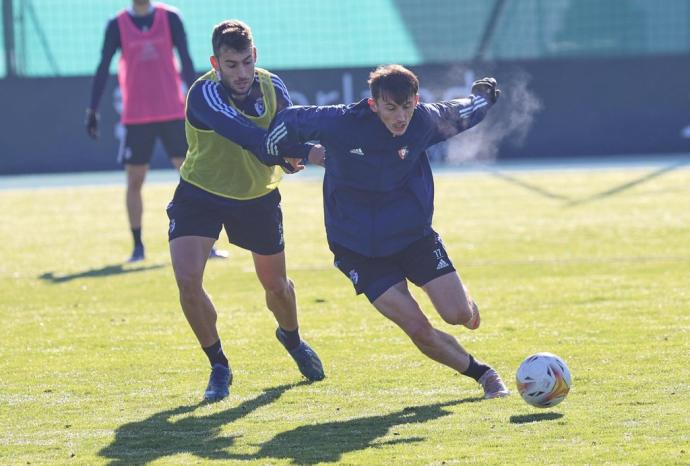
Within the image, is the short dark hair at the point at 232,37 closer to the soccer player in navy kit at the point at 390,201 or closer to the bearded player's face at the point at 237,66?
the bearded player's face at the point at 237,66

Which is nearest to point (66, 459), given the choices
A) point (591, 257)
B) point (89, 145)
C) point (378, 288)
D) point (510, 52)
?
point (378, 288)

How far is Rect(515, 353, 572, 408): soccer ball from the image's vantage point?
6.18m

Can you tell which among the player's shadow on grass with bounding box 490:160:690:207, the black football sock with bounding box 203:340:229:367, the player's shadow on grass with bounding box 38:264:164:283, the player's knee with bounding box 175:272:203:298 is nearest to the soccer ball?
the black football sock with bounding box 203:340:229:367

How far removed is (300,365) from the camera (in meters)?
7.26

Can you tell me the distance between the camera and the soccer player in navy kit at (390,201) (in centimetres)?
640

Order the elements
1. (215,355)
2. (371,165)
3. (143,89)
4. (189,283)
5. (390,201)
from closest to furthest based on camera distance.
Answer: (371,165)
(390,201)
(189,283)
(215,355)
(143,89)

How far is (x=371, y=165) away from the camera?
6.45 meters

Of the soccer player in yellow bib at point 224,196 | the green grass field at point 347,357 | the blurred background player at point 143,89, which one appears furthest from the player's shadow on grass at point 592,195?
the soccer player in yellow bib at point 224,196

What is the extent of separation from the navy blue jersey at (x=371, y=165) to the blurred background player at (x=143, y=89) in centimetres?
580

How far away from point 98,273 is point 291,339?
4.84 metres

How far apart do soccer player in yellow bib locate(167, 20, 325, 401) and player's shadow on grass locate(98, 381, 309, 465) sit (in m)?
0.34

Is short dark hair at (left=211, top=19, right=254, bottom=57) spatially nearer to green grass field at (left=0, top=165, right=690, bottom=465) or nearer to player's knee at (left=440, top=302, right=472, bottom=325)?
player's knee at (left=440, top=302, right=472, bottom=325)

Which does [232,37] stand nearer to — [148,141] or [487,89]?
[487,89]

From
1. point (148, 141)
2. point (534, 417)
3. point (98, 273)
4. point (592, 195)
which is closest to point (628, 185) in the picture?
point (592, 195)
